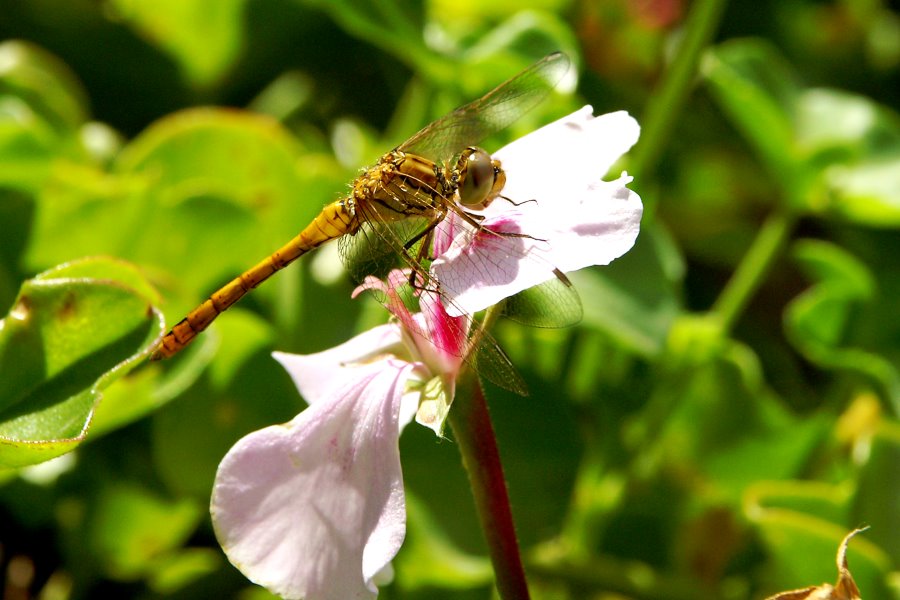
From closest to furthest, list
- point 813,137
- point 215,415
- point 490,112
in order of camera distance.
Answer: point 490,112, point 215,415, point 813,137

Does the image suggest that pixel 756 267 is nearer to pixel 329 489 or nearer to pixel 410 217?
pixel 410 217

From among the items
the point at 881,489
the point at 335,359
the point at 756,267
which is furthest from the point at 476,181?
the point at 756,267

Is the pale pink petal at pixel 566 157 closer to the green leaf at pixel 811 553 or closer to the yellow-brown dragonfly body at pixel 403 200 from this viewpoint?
the yellow-brown dragonfly body at pixel 403 200

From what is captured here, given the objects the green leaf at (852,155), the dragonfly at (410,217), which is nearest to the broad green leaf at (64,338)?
the dragonfly at (410,217)

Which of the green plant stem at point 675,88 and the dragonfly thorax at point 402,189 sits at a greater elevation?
the green plant stem at point 675,88

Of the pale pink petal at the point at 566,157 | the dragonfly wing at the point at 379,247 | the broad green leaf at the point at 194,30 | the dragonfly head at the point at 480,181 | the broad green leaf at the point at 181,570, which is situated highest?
the broad green leaf at the point at 194,30

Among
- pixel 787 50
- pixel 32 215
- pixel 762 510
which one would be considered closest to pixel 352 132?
pixel 32 215
